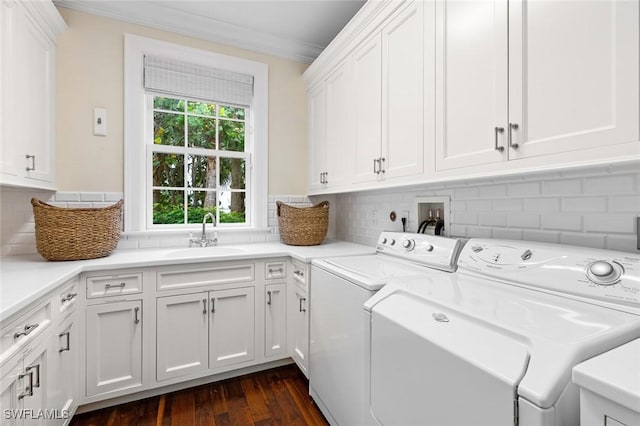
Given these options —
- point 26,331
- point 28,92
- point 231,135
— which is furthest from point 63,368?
point 231,135

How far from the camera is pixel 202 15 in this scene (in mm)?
2395

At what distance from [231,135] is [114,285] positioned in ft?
5.14

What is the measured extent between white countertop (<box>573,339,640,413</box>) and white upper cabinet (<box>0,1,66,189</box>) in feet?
7.44

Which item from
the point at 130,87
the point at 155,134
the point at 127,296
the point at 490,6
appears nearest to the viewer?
the point at 490,6

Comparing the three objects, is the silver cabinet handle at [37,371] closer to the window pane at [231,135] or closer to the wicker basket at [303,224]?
the wicker basket at [303,224]

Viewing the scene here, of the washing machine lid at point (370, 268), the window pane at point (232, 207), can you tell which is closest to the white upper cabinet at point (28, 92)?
the window pane at point (232, 207)

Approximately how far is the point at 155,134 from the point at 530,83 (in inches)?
99.5

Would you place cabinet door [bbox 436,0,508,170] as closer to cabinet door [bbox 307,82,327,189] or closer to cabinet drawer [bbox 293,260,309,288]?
cabinet drawer [bbox 293,260,309,288]

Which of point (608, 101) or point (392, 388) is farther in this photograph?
point (392, 388)

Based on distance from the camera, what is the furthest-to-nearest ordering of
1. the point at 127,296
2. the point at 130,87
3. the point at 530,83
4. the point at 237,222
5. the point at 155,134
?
the point at 237,222, the point at 155,134, the point at 130,87, the point at 127,296, the point at 530,83

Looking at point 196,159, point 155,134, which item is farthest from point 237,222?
point 155,134

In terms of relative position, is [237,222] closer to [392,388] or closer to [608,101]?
[392,388]

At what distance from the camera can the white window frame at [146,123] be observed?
2.29 m

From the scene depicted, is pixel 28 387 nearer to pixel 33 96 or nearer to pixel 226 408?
pixel 226 408
